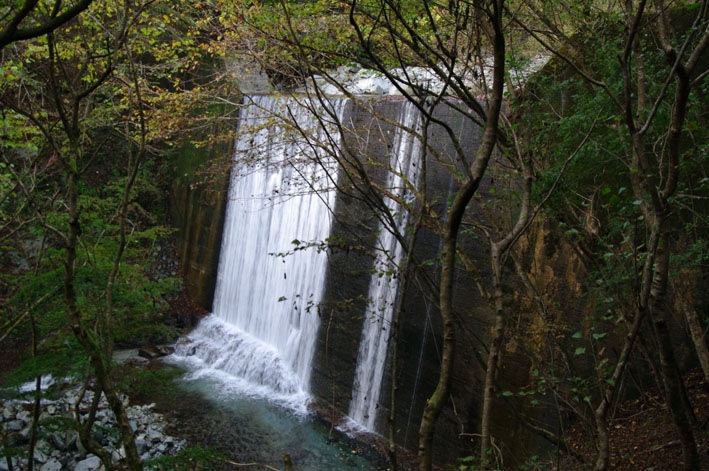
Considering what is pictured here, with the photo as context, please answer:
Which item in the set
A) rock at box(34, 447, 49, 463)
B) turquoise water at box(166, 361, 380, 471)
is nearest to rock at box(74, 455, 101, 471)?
rock at box(34, 447, 49, 463)

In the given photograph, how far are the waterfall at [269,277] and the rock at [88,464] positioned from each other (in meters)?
2.92

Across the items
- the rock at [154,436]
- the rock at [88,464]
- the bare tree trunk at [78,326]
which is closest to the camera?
the bare tree trunk at [78,326]

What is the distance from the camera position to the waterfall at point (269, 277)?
8055mm

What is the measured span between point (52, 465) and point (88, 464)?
352mm

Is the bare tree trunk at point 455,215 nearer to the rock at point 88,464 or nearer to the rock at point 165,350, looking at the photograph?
the rock at point 88,464

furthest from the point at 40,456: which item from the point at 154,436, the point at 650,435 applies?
the point at 650,435

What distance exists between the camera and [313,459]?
20.2 feet

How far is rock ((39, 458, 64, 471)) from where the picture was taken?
17.6 ft

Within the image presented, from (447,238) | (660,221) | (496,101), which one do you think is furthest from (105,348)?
(660,221)

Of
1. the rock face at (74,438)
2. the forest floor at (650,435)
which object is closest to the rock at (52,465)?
the rock face at (74,438)

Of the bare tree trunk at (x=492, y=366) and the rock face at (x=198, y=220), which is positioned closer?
the bare tree trunk at (x=492, y=366)

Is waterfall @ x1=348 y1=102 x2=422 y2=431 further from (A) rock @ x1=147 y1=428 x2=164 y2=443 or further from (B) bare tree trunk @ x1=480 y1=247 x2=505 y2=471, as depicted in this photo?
(B) bare tree trunk @ x1=480 y1=247 x2=505 y2=471

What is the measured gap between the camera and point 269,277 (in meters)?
9.77

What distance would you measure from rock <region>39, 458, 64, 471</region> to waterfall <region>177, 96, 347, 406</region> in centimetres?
316
